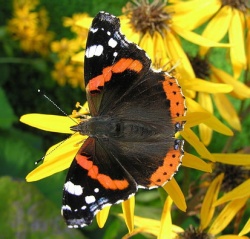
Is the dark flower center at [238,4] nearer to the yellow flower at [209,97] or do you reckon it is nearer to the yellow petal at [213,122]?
the yellow flower at [209,97]

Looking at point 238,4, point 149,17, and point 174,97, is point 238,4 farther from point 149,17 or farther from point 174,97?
point 174,97

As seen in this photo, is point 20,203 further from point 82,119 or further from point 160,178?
point 160,178

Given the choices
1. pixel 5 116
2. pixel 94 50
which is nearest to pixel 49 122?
pixel 94 50

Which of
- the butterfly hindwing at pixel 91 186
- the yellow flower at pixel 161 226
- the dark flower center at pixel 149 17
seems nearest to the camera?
the butterfly hindwing at pixel 91 186

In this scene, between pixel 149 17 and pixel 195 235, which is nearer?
pixel 195 235

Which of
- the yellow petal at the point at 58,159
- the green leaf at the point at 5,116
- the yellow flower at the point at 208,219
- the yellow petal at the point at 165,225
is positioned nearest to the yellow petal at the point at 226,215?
the yellow flower at the point at 208,219
